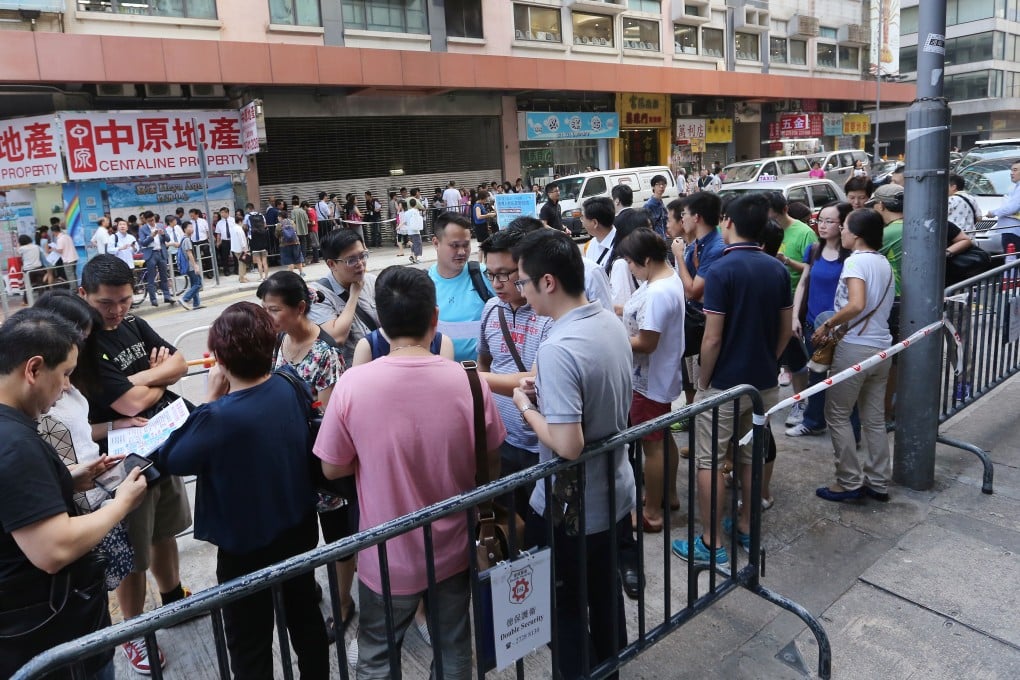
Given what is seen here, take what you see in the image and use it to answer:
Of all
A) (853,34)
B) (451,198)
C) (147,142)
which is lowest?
(451,198)

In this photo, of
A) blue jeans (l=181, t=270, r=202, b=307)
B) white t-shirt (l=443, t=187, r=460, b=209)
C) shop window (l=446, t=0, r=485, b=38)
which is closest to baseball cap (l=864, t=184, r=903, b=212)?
blue jeans (l=181, t=270, r=202, b=307)

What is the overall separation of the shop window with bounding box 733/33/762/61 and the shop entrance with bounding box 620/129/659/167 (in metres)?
7.12

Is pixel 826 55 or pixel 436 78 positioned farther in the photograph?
pixel 826 55

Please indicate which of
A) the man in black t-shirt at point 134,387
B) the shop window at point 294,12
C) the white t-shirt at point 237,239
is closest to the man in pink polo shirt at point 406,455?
the man in black t-shirt at point 134,387

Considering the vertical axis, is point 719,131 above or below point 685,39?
below

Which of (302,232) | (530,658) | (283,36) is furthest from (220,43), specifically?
(530,658)

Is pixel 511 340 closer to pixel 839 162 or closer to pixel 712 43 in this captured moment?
pixel 839 162

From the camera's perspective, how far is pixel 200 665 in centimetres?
318

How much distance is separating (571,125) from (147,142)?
15.3 m

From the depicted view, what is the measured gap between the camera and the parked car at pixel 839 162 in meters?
23.2

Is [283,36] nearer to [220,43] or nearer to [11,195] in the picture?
[220,43]

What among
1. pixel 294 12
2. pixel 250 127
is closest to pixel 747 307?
pixel 250 127

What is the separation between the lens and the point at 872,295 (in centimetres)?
420

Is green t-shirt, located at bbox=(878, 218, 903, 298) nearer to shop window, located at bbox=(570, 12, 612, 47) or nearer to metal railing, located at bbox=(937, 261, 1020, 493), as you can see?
metal railing, located at bbox=(937, 261, 1020, 493)
